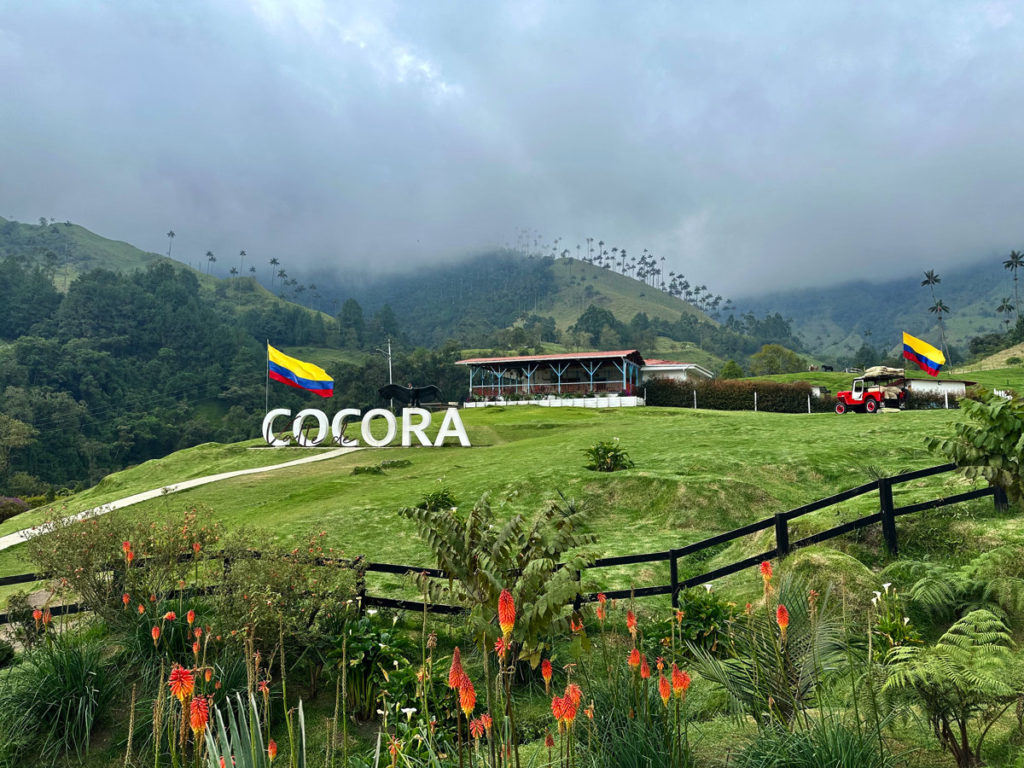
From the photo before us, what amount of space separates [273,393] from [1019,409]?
92.7 metres

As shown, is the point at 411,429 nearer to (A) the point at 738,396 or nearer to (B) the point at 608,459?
(B) the point at 608,459

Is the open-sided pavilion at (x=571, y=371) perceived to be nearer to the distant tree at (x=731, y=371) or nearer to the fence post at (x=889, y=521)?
Result: the distant tree at (x=731, y=371)

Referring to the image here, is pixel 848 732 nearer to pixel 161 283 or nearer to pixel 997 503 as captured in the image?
pixel 997 503

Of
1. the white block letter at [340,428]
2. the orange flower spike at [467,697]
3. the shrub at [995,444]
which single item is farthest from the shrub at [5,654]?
the white block letter at [340,428]

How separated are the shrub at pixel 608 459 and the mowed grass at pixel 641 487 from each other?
0.49m

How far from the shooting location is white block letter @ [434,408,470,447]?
26.8 metres

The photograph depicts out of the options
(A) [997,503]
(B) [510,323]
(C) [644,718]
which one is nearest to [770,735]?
(C) [644,718]

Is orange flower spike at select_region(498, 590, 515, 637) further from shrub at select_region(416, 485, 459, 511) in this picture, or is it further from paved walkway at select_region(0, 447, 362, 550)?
paved walkway at select_region(0, 447, 362, 550)

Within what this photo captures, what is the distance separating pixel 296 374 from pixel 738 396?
29.5 meters

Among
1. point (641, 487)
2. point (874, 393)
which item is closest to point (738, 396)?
point (874, 393)

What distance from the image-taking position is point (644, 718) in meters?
3.04

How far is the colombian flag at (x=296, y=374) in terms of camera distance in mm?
35188

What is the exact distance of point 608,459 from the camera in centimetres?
1573

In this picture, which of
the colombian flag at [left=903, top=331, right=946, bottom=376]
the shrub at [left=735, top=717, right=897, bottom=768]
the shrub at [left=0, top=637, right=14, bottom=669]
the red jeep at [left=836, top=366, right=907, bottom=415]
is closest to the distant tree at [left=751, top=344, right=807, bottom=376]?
the colombian flag at [left=903, top=331, right=946, bottom=376]
